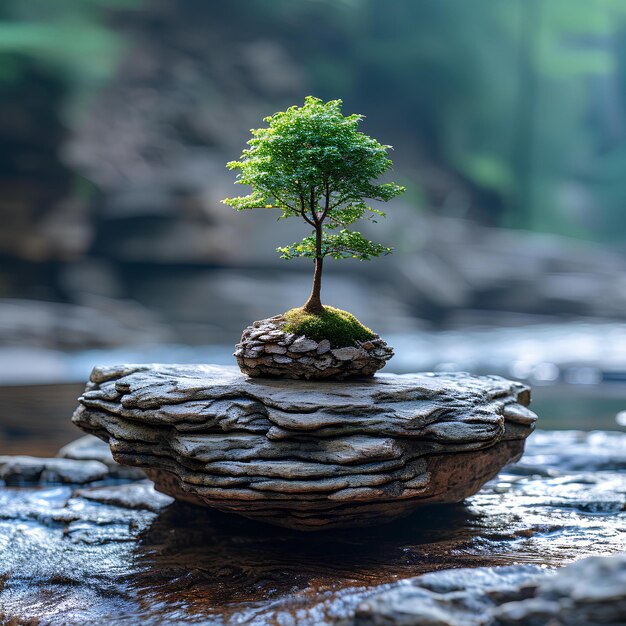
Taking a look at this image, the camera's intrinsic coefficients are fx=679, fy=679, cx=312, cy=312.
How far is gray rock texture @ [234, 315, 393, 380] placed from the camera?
518 centimetres

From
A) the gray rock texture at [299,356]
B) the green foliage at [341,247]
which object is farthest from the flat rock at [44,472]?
the green foliage at [341,247]

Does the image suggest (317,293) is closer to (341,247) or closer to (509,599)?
(341,247)

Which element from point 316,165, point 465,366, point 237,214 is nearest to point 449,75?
point 237,214

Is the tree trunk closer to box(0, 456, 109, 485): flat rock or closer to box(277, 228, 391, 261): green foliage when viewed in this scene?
box(277, 228, 391, 261): green foliage

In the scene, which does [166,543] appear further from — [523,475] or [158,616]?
[523,475]

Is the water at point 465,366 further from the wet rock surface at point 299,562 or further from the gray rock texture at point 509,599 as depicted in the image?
the gray rock texture at point 509,599

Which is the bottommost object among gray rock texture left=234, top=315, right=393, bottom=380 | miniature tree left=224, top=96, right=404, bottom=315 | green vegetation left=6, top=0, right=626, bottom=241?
gray rock texture left=234, top=315, right=393, bottom=380

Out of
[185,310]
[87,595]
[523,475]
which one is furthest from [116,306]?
[87,595]

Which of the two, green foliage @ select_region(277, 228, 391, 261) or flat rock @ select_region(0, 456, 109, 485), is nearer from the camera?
green foliage @ select_region(277, 228, 391, 261)

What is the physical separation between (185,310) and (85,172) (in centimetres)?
546

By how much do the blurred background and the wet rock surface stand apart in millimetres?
6262

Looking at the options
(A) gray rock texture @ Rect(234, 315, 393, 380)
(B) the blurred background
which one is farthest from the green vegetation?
(A) gray rock texture @ Rect(234, 315, 393, 380)

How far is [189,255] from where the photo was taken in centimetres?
2275

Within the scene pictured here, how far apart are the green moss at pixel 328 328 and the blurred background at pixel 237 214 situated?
788 centimetres
